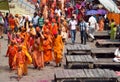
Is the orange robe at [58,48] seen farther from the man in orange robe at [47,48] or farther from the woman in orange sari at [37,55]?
the woman in orange sari at [37,55]

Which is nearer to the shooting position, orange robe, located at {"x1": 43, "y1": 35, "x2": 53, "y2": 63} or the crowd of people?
the crowd of people

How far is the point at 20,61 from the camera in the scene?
703 inches

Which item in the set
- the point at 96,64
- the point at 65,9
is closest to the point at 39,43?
the point at 96,64

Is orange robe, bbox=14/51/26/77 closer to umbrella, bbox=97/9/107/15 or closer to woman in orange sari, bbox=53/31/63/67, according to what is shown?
woman in orange sari, bbox=53/31/63/67

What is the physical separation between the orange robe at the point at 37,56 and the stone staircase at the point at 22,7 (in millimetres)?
14703

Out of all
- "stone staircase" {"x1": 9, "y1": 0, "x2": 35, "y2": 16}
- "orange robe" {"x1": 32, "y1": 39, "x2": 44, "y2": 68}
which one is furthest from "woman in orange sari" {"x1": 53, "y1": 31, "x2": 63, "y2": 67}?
"stone staircase" {"x1": 9, "y1": 0, "x2": 35, "y2": 16}

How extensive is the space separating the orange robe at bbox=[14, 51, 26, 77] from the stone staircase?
16146 millimetres

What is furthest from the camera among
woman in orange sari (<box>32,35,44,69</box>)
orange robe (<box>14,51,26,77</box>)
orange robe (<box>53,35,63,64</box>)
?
orange robe (<box>53,35,63,64</box>)

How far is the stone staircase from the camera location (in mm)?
34625

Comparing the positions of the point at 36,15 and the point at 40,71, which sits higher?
the point at 36,15

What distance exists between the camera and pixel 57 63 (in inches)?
792

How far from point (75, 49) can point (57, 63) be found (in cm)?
134

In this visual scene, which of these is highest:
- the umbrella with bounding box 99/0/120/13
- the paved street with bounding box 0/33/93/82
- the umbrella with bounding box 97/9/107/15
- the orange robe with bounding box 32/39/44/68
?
the umbrella with bounding box 99/0/120/13

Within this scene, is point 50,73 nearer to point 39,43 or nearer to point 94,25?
point 39,43
